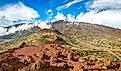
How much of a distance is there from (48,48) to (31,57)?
22903mm

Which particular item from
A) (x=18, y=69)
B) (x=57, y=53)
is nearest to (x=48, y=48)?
(x=57, y=53)

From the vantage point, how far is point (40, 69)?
405 feet

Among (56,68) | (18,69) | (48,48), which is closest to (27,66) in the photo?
(18,69)

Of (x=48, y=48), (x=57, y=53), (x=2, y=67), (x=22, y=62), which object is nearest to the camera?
(x=2, y=67)

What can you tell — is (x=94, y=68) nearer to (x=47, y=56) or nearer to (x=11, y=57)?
(x=47, y=56)

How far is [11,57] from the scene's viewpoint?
14662 centimetres

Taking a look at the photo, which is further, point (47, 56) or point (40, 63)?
point (47, 56)

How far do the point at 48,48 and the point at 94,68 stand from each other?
2123 inches

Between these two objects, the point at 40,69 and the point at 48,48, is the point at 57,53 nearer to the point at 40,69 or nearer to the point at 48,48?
the point at 48,48

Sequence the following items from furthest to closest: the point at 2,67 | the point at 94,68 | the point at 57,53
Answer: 1. the point at 57,53
2. the point at 2,67
3. the point at 94,68

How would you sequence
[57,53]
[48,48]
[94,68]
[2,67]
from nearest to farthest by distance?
[94,68]
[2,67]
[57,53]
[48,48]

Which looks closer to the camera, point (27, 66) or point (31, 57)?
point (27, 66)

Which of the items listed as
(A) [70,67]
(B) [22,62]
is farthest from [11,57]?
(A) [70,67]

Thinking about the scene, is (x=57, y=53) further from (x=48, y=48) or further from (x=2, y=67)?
(x=2, y=67)
